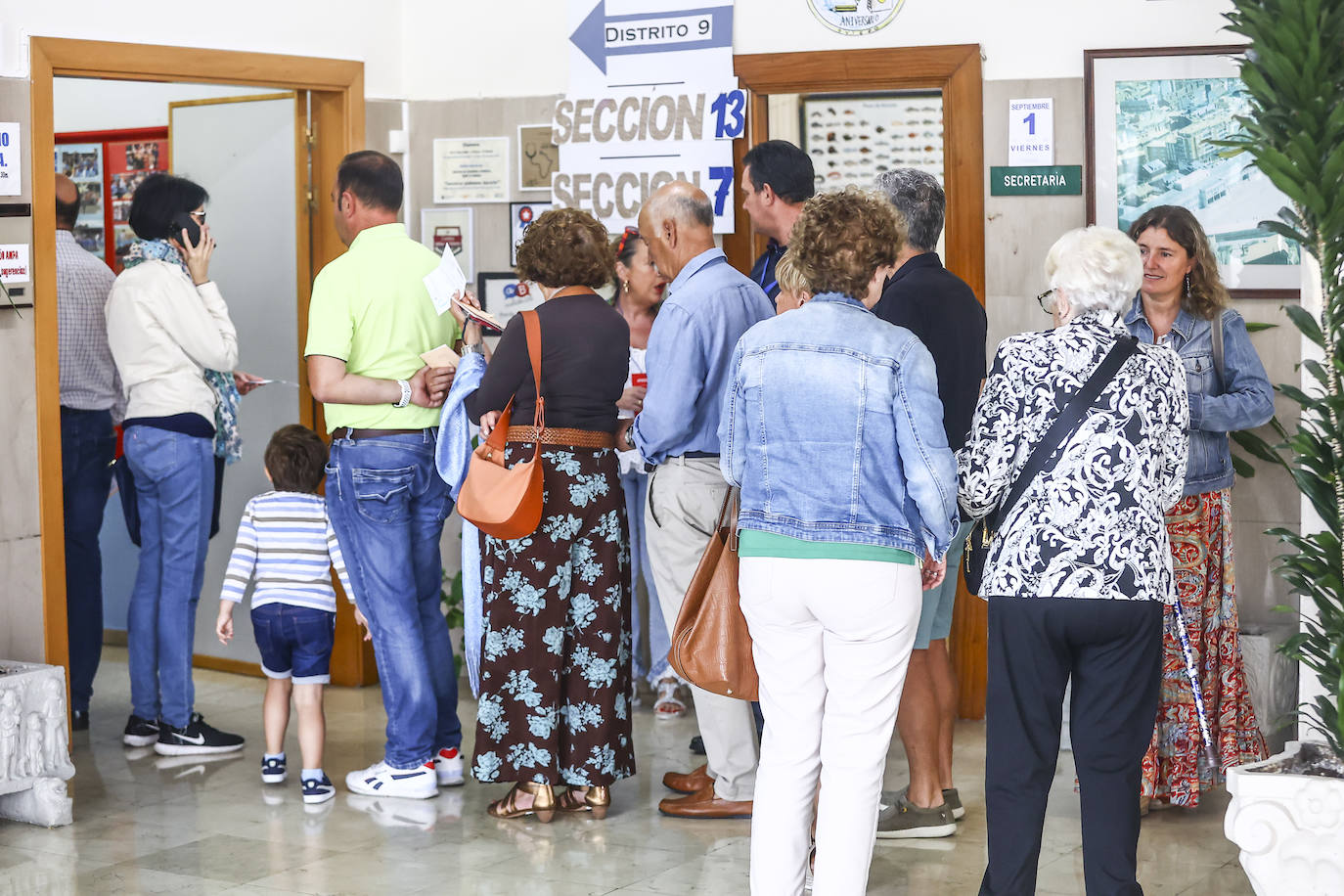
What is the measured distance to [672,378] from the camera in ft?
14.5

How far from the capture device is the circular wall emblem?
19.2 ft

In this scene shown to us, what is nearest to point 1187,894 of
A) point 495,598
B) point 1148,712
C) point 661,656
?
point 1148,712

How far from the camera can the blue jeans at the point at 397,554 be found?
489 cm

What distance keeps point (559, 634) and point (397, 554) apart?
651mm

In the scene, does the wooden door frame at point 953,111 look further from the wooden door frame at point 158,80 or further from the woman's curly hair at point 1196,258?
the wooden door frame at point 158,80

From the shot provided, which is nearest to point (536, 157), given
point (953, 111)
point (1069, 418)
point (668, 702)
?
point (953, 111)

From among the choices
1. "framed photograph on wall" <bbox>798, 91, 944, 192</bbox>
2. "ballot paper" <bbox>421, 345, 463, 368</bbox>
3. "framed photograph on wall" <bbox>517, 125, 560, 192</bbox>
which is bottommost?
"ballot paper" <bbox>421, 345, 463, 368</bbox>

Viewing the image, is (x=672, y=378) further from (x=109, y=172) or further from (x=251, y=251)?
(x=109, y=172)

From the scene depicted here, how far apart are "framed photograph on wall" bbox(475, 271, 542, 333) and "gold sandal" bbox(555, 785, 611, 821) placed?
2386mm

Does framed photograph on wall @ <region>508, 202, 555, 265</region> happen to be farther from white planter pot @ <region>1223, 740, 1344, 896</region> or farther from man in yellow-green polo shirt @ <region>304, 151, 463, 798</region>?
white planter pot @ <region>1223, 740, 1344, 896</region>

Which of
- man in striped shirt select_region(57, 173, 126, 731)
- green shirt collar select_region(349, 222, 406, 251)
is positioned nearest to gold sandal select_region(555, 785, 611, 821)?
green shirt collar select_region(349, 222, 406, 251)

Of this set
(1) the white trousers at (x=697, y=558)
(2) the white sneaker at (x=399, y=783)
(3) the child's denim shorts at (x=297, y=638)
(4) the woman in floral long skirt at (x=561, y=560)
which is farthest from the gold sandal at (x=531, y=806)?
(3) the child's denim shorts at (x=297, y=638)

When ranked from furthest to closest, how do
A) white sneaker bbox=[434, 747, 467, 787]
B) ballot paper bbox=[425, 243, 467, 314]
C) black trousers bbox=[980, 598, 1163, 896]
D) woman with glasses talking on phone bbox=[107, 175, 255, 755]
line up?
woman with glasses talking on phone bbox=[107, 175, 255, 755], white sneaker bbox=[434, 747, 467, 787], ballot paper bbox=[425, 243, 467, 314], black trousers bbox=[980, 598, 1163, 896]

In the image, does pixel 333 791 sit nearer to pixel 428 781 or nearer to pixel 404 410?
pixel 428 781
